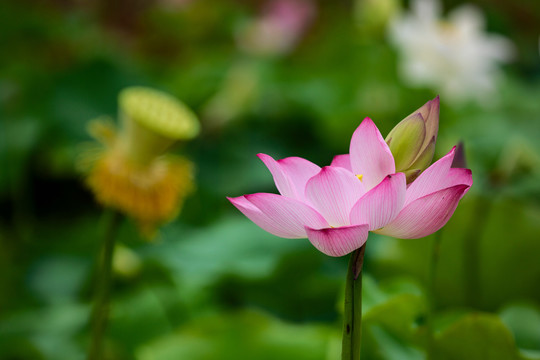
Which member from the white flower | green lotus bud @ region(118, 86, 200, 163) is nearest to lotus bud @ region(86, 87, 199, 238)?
green lotus bud @ region(118, 86, 200, 163)

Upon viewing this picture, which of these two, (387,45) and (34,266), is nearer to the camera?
(34,266)

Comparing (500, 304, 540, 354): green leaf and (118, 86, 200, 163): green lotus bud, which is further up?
(118, 86, 200, 163): green lotus bud

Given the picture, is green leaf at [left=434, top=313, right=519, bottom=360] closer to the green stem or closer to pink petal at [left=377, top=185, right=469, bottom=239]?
the green stem

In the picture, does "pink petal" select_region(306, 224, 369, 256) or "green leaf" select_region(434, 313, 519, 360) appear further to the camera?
"green leaf" select_region(434, 313, 519, 360)

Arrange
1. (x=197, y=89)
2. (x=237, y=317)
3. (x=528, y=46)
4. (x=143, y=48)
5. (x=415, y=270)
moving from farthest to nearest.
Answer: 1. (x=143, y=48)
2. (x=528, y=46)
3. (x=197, y=89)
4. (x=415, y=270)
5. (x=237, y=317)

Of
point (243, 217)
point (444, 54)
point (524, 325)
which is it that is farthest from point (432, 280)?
point (444, 54)

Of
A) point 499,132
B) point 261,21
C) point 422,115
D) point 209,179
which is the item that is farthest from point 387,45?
point 422,115

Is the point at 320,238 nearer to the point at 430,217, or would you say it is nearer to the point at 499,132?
the point at 430,217

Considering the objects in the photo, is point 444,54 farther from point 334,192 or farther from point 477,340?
point 334,192
